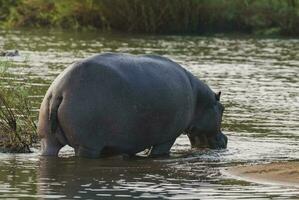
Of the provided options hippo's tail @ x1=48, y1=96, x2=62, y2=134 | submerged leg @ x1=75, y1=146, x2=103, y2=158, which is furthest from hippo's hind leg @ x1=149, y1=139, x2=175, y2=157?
hippo's tail @ x1=48, y1=96, x2=62, y2=134

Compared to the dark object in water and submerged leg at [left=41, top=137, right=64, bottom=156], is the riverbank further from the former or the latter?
the dark object in water

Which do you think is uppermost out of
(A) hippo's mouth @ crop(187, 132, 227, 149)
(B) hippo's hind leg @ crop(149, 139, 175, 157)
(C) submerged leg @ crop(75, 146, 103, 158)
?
(C) submerged leg @ crop(75, 146, 103, 158)

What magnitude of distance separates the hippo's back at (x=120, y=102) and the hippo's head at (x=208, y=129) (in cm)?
95

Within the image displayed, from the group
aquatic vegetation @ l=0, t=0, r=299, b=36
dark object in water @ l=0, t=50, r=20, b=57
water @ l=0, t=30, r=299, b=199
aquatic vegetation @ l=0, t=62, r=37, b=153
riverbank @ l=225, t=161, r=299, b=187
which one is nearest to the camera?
water @ l=0, t=30, r=299, b=199

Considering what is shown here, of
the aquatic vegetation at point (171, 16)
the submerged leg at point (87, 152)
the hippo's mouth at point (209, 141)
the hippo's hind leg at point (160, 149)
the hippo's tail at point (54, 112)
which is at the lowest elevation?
the aquatic vegetation at point (171, 16)

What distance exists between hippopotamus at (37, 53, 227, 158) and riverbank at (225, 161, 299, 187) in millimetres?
1212

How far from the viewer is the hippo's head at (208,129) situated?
1416 centimetres

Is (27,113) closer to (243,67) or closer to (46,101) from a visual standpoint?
(46,101)

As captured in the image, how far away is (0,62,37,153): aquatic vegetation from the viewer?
13383 mm

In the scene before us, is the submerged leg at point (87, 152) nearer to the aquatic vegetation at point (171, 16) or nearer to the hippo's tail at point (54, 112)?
the hippo's tail at point (54, 112)

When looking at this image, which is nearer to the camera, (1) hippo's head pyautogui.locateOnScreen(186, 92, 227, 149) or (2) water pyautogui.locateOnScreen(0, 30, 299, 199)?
(2) water pyautogui.locateOnScreen(0, 30, 299, 199)

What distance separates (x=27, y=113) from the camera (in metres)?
14.2

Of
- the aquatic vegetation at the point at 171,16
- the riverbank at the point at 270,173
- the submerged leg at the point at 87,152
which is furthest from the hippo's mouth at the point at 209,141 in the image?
the aquatic vegetation at the point at 171,16

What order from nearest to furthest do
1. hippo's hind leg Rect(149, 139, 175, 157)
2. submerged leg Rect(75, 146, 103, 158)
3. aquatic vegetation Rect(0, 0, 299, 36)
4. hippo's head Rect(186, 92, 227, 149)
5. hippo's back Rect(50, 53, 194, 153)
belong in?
hippo's back Rect(50, 53, 194, 153), submerged leg Rect(75, 146, 103, 158), hippo's hind leg Rect(149, 139, 175, 157), hippo's head Rect(186, 92, 227, 149), aquatic vegetation Rect(0, 0, 299, 36)
